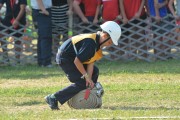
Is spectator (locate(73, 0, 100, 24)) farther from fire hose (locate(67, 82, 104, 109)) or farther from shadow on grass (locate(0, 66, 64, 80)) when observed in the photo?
fire hose (locate(67, 82, 104, 109))

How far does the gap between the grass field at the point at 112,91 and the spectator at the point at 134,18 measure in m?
0.45

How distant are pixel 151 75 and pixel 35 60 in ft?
10.5

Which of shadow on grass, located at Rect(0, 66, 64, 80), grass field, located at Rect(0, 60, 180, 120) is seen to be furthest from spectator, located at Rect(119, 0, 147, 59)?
shadow on grass, located at Rect(0, 66, 64, 80)

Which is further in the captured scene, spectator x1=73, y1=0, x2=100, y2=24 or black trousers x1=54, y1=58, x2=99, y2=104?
spectator x1=73, y1=0, x2=100, y2=24

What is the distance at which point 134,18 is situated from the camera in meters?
15.3

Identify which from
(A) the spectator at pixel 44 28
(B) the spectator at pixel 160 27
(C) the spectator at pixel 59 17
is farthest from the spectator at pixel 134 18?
(A) the spectator at pixel 44 28

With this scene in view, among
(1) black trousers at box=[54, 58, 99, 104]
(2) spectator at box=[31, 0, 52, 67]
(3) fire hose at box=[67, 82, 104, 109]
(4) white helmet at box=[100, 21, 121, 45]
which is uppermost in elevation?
(4) white helmet at box=[100, 21, 121, 45]

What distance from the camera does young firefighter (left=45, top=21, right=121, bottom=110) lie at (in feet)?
31.1

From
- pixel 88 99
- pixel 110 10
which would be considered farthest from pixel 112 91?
pixel 110 10

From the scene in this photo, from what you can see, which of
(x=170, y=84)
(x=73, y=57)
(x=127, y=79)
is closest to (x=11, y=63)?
(x=127, y=79)

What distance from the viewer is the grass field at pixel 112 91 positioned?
933 centimetres

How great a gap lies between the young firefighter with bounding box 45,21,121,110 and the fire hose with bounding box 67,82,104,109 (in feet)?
0.29

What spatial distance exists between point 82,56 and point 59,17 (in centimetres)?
580

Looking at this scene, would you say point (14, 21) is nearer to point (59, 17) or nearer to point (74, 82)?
point (59, 17)
